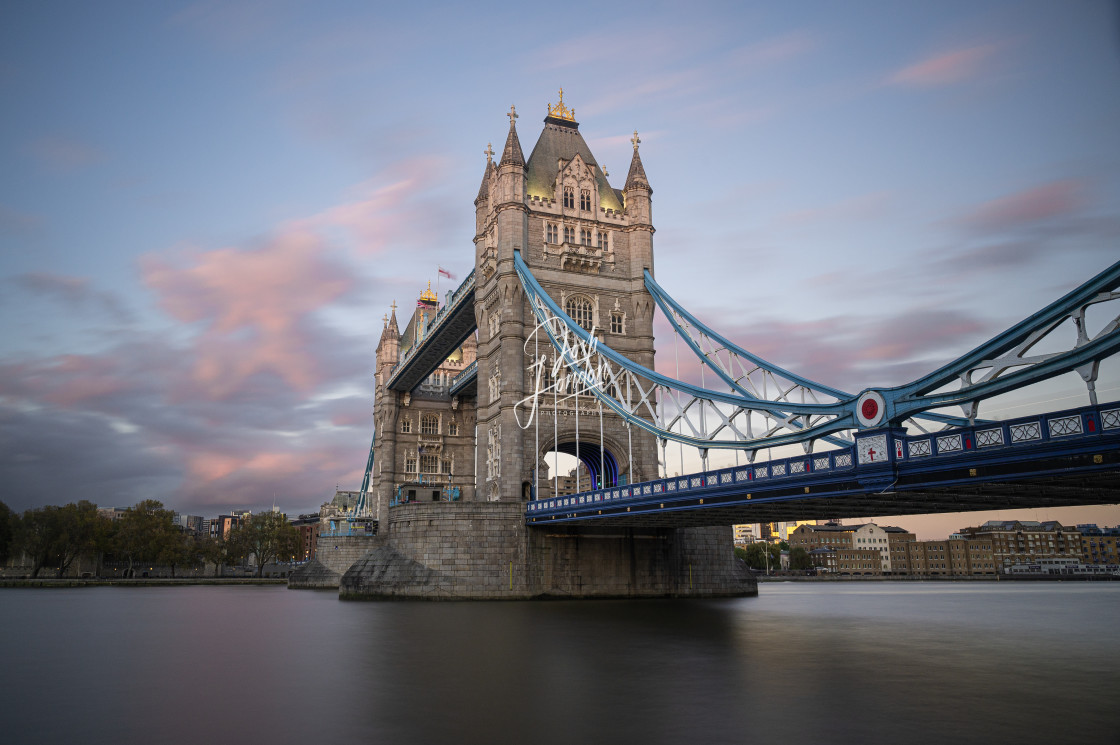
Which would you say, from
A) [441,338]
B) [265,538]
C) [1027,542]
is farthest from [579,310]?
[1027,542]

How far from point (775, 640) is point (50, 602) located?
143 ft

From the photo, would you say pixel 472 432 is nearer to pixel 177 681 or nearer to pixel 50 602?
pixel 50 602

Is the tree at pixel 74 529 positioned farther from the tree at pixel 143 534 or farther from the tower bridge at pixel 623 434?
the tower bridge at pixel 623 434

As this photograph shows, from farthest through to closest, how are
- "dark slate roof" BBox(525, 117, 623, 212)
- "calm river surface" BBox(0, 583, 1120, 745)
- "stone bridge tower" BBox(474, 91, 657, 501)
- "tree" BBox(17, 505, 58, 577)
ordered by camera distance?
"tree" BBox(17, 505, 58, 577) < "dark slate roof" BBox(525, 117, 623, 212) < "stone bridge tower" BBox(474, 91, 657, 501) < "calm river surface" BBox(0, 583, 1120, 745)

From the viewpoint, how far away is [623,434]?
4588 centimetres

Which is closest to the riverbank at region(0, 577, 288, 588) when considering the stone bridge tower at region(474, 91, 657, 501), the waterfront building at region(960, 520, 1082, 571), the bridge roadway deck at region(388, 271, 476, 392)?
the bridge roadway deck at region(388, 271, 476, 392)

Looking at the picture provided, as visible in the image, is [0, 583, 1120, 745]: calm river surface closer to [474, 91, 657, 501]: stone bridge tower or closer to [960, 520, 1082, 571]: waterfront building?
[474, 91, 657, 501]: stone bridge tower

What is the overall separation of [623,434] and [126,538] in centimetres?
6591

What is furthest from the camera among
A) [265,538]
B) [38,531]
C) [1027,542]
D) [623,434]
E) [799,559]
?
[1027,542]

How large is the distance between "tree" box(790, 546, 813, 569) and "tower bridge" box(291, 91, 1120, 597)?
91359 millimetres

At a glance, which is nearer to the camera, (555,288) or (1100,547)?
(555,288)

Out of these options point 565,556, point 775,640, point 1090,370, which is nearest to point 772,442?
point 775,640

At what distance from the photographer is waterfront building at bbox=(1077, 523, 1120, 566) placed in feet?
488

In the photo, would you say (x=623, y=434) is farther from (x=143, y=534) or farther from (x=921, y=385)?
(x=143, y=534)
